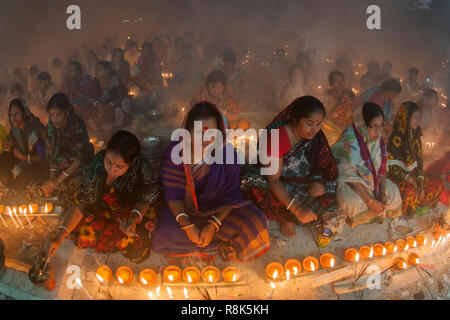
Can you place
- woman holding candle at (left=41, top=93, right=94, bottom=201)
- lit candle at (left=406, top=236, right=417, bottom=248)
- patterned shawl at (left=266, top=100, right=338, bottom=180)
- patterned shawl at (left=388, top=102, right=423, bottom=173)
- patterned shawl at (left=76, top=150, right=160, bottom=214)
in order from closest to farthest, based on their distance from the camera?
patterned shawl at (left=76, top=150, right=160, bottom=214), patterned shawl at (left=266, top=100, right=338, bottom=180), woman holding candle at (left=41, top=93, right=94, bottom=201), lit candle at (left=406, top=236, right=417, bottom=248), patterned shawl at (left=388, top=102, right=423, bottom=173)

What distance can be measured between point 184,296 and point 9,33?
3.81 m

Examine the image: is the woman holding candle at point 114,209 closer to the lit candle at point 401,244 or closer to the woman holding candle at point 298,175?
the woman holding candle at point 298,175

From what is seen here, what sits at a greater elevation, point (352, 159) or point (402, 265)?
point (352, 159)

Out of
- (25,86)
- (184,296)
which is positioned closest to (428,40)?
(184,296)

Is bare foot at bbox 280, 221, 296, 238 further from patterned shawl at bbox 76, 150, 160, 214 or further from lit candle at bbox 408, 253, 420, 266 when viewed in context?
patterned shawl at bbox 76, 150, 160, 214

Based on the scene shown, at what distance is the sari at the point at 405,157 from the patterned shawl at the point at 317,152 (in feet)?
3.44

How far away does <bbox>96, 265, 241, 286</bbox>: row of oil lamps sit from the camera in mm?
2613

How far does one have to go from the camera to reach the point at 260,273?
2.76m

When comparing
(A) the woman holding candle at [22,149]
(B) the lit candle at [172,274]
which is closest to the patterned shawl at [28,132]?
(A) the woman holding candle at [22,149]

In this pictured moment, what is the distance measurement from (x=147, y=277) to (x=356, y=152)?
8.92ft

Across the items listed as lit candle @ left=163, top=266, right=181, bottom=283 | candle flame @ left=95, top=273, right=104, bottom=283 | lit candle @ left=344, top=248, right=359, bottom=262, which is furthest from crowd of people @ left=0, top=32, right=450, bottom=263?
lit candle @ left=344, top=248, right=359, bottom=262

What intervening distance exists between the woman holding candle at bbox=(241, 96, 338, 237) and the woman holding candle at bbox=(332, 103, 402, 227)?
190mm

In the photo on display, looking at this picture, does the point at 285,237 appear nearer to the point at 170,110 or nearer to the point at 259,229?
the point at 259,229

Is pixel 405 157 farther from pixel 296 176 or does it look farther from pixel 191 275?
pixel 191 275
